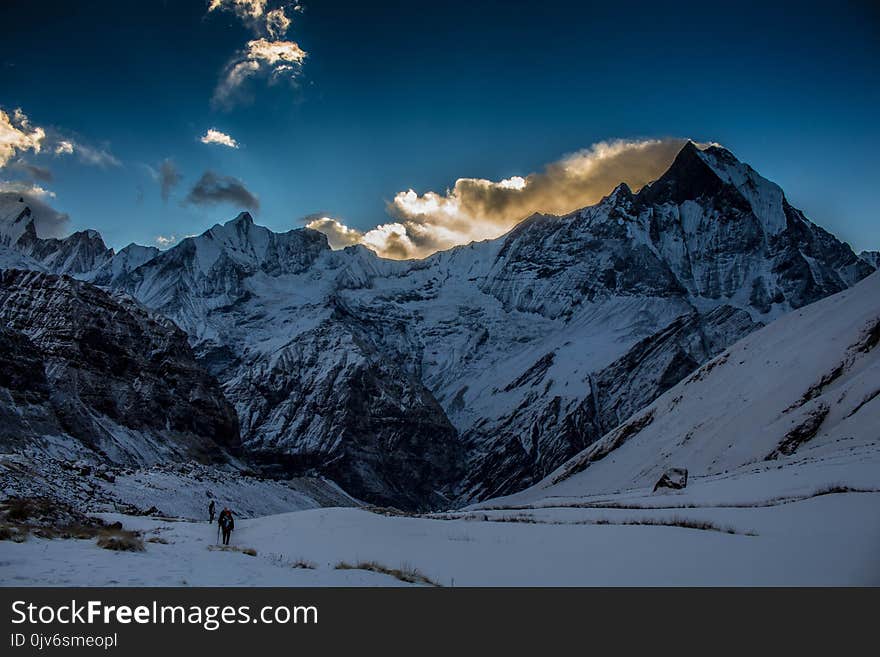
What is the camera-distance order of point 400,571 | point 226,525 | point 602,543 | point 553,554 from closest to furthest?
point 400,571
point 553,554
point 602,543
point 226,525

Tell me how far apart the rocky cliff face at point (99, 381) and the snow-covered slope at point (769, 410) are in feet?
225

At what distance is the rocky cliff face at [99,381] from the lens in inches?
3696

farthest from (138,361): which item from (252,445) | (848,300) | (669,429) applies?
(848,300)

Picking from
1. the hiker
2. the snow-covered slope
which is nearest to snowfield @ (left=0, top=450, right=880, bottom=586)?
the hiker

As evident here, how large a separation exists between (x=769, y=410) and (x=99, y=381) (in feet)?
345

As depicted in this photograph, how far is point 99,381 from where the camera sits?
11394cm

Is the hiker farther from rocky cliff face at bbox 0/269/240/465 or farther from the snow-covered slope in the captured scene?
rocky cliff face at bbox 0/269/240/465

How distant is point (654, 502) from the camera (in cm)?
2827

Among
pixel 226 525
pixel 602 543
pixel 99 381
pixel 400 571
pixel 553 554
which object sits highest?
pixel 99 381

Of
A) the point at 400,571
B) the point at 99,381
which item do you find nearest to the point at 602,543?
the point at 400,571

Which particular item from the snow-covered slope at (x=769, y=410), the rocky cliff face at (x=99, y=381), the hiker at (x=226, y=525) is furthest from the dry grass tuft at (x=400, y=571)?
the rocky cliff face at (x=99, y=381)

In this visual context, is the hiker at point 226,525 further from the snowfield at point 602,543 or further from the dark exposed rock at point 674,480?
the dark exposed rock at point 674,480

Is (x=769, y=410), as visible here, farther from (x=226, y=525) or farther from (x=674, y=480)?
(x=226, y=525)
